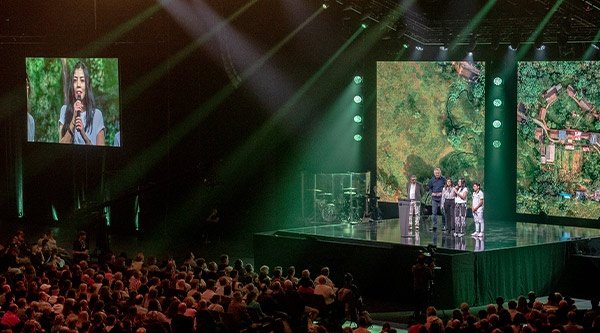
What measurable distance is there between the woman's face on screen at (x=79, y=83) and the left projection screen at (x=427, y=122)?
26.1ft

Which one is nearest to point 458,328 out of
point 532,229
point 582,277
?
point 582,277

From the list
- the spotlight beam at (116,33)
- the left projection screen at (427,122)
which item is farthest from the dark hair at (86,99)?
the left projection screen at (427,122)

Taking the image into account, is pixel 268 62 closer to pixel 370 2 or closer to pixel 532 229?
pixel 370 2

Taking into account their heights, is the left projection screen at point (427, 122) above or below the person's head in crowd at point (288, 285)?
above

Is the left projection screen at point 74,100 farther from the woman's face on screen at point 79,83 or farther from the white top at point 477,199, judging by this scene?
the white top at point 477,199

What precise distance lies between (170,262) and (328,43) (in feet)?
32.6

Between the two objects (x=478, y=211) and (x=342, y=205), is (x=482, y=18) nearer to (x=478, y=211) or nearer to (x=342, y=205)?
(x=478, y=211)

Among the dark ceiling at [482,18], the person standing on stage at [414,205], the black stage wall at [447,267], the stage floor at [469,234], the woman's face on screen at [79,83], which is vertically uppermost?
the dark ceiling at [482,18]

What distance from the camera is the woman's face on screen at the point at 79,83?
27188mm

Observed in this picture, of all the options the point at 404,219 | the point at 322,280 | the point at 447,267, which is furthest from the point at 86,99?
the point at 322,280

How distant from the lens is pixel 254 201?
986 inches

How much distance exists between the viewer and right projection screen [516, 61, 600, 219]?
21.5 metres

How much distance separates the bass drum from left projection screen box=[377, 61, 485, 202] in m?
1.34

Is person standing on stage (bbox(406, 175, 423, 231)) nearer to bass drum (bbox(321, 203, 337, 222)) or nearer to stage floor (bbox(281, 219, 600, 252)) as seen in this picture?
stage floor (bbox(281, 219, 600, 252))
